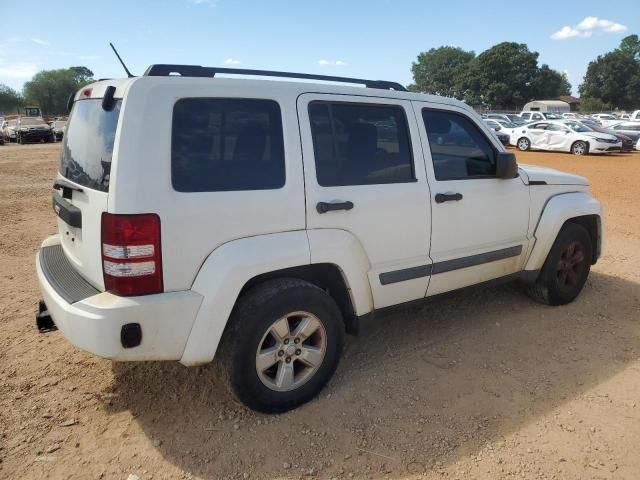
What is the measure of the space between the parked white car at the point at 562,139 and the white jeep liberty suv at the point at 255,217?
1962 centimetres

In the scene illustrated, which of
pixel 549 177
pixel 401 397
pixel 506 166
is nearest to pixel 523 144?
pixel 549 177

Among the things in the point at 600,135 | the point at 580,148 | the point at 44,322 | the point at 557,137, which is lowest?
the point at 580,148

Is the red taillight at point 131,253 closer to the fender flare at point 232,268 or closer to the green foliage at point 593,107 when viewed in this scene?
the fender flare at point 232,268

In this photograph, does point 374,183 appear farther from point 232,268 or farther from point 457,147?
point 232,268

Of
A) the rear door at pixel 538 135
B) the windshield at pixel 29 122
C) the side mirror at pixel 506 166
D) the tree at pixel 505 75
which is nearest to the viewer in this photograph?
the side mirror at pixel 506 166

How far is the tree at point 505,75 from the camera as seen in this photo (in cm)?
7725

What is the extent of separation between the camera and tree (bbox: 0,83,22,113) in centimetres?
8362

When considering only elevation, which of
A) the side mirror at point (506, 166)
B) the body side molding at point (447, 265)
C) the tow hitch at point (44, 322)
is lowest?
the tow hitch at point (44, 322)

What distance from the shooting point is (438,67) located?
103625mm

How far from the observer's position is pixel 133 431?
2.68 metres

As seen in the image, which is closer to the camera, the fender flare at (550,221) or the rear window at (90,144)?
the rear window at (90,144)

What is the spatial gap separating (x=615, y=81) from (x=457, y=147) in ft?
316

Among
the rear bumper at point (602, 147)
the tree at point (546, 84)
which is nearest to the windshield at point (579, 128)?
the rear bumper at point (602, 147)

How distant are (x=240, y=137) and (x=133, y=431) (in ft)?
5.90
